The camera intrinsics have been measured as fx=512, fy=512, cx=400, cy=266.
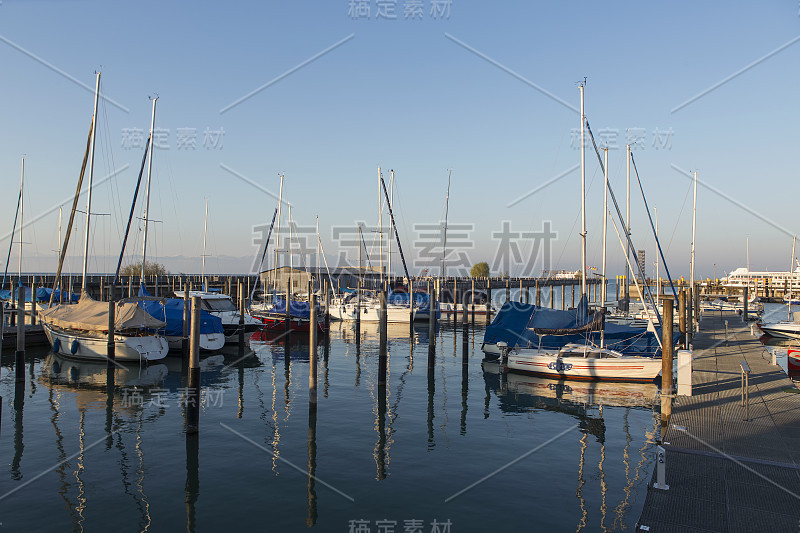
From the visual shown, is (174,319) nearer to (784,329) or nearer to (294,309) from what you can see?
(294,309)

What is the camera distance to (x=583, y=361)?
80.0ft

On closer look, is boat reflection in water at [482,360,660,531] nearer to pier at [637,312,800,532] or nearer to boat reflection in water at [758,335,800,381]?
pier at [637,312,800,532]

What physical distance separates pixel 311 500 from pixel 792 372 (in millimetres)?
23355

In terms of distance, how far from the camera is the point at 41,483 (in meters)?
12.6

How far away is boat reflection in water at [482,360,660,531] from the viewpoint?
1175 centimetres

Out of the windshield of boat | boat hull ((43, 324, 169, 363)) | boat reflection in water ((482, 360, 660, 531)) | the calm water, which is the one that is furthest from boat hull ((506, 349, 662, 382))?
the windshield of boat

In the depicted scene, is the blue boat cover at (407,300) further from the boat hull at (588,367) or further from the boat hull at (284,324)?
the boat hull at (588,367)

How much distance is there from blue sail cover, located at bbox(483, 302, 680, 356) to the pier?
18.2 feet

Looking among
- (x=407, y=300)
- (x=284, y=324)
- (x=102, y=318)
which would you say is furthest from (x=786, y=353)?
(x=102, y=318)

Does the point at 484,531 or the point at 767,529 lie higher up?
the point at 767,529

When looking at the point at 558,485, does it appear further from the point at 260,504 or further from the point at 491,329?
the point at 491,329

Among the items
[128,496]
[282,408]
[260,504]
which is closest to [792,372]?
[282,408]

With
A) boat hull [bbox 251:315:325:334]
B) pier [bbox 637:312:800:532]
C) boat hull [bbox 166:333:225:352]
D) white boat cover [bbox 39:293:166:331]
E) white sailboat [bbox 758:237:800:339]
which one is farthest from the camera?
boat hull [bbox 251:315:325:334]

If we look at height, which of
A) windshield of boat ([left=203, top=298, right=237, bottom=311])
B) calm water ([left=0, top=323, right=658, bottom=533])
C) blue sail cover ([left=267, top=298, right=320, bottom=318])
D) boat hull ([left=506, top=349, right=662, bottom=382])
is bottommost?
calm water ([left=0, top=323, right=658, bottom=533])
